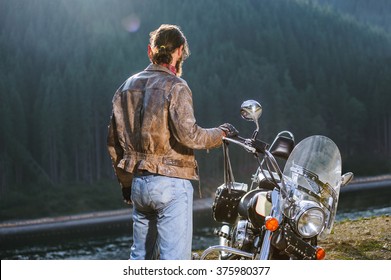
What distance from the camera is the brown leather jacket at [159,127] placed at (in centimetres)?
233

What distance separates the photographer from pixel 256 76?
78250mm

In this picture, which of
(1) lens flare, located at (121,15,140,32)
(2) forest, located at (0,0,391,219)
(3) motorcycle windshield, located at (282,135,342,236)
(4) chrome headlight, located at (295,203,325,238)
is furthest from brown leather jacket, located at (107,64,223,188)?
(1) lens flare, located at (121,15,140,32)

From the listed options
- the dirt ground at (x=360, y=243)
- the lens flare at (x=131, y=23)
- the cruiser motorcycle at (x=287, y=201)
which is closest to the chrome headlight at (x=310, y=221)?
the cruiser motorcycle at (x=287, y=201)

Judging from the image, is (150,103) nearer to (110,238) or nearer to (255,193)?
(255,193)

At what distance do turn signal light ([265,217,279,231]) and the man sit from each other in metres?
0.30

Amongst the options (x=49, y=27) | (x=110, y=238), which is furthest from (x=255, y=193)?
(x=49, y=27)

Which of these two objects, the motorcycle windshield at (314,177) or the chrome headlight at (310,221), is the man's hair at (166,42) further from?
the chrome headlight at (310,221)

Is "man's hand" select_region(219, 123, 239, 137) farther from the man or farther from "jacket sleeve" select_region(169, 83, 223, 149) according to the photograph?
"jacket sleeve" select_region(169, 83, 223, 149)

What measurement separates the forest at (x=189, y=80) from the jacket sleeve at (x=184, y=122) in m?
52.3

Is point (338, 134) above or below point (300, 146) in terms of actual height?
below

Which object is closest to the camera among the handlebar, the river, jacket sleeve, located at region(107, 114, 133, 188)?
the handlebar

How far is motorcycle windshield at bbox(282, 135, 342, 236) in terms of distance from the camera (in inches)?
92.4
